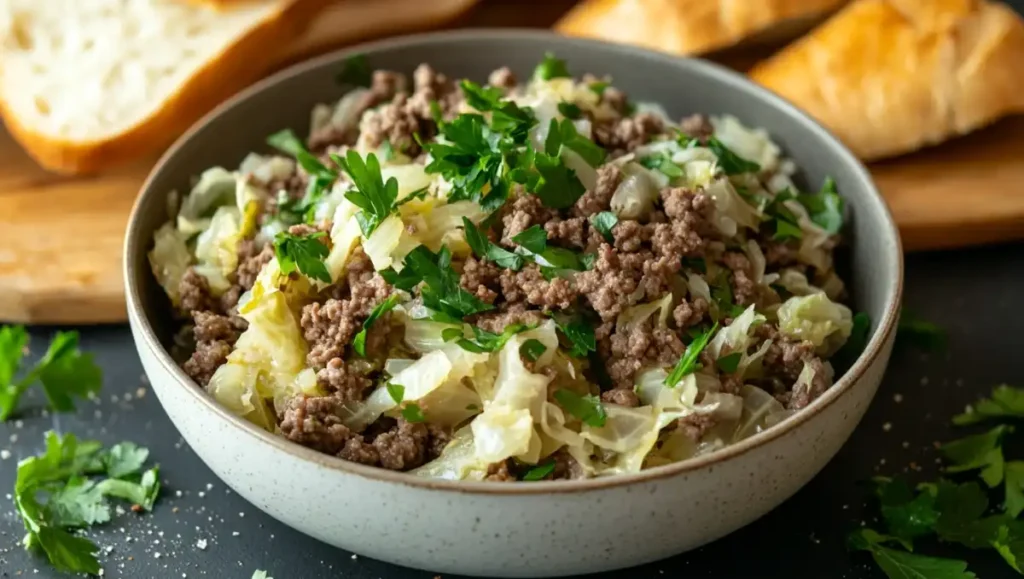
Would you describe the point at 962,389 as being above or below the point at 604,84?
below

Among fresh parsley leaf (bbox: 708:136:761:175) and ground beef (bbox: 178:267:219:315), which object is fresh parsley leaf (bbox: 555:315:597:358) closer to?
fresh parsley leaf (bbox: 708:136:761:175)

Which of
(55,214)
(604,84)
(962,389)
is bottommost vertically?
(962,389)

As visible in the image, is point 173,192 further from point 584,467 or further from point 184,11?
point 584,467

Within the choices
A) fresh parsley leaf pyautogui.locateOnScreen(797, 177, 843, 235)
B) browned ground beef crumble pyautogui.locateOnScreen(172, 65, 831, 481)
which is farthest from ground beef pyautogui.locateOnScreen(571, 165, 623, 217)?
fresh parsley leaf pyautogui.locateOnScreen(797, 177, 843, 235)

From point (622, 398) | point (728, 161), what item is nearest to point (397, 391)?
point (622, 398)

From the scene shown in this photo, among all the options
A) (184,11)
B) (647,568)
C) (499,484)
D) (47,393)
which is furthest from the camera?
(184,11)

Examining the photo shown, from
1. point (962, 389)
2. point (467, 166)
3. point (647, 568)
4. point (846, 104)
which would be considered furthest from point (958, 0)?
point (647, 568)

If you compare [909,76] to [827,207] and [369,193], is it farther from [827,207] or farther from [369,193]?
[369,193]
